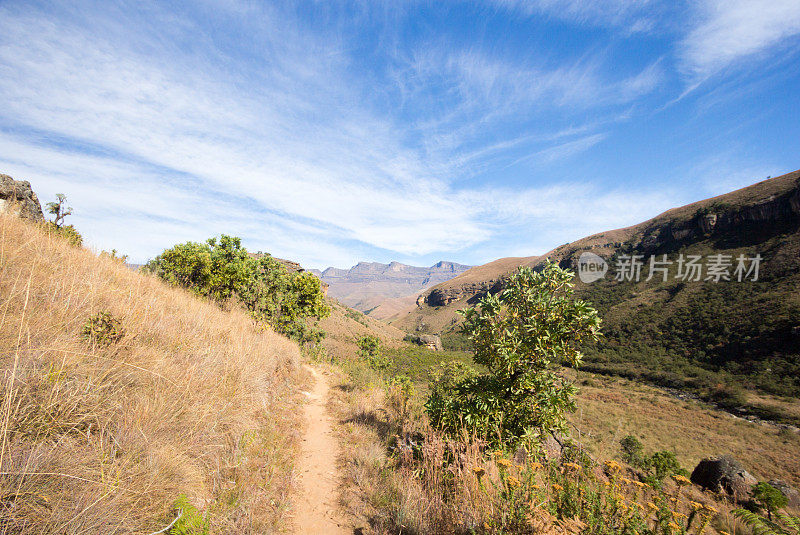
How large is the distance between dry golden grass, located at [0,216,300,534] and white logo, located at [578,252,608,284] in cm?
10961

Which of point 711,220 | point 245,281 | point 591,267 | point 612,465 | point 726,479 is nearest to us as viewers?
point 612,465

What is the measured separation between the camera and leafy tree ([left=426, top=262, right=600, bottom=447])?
4598mm

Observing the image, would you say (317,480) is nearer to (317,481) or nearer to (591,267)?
(317,481)

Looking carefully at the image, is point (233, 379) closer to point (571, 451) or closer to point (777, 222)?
point (571, 451)

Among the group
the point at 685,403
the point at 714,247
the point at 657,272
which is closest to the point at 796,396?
the point at 685,403

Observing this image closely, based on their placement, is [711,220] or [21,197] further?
[711,220]

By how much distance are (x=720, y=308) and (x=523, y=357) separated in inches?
3374

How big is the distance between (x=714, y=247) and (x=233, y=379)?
110884mm

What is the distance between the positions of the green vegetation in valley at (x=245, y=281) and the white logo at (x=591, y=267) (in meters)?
100.0

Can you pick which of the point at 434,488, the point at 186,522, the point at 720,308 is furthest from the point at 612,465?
the point at 720,308

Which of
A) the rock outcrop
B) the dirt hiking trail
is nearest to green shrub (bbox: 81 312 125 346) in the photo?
the dirt hiking trail

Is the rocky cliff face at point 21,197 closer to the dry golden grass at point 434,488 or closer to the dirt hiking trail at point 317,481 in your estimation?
the dirt hiking trail at point 317,481

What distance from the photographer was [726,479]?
13078 millimetres

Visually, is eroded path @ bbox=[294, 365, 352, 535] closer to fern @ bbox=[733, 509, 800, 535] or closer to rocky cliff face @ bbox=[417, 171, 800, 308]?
fern @ bbox=[733, 509, 800, 535]
